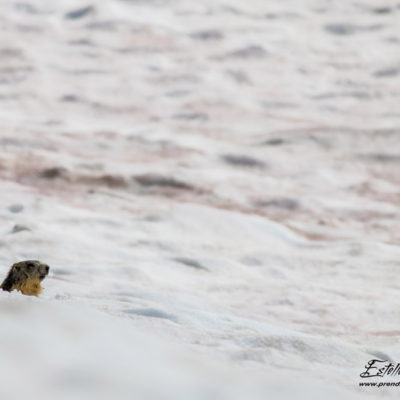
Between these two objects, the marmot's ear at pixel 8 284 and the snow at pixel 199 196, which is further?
the marmot's ear at pixel 8 284

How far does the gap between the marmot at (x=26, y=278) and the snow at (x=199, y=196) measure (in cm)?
5

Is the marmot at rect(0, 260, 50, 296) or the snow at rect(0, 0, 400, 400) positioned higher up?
the marmot at rect(0, 260, 50, 296)

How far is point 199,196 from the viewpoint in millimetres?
4828

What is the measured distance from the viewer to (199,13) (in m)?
8.40

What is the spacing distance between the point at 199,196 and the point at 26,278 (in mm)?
2262

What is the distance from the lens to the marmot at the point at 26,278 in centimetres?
258

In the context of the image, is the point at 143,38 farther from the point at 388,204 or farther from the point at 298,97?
the point at 388,204

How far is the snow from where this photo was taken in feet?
7.22

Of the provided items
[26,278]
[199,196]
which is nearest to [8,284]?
[26,278]

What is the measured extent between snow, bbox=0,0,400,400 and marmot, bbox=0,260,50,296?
5 centimetres

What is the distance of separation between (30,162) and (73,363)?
3187 millimetres

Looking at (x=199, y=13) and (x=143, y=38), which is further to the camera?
(x=199, y=13)

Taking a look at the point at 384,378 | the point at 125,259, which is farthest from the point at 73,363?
the point at 125,259

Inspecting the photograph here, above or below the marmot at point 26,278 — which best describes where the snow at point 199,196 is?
below
